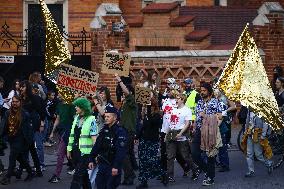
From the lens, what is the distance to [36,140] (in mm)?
16781

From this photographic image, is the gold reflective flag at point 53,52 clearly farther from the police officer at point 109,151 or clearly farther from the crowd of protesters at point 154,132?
the police officer at point 109,151

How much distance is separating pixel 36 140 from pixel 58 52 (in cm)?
171

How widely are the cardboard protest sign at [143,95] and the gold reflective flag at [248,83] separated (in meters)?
1.21

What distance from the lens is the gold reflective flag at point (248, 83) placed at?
15.4 m

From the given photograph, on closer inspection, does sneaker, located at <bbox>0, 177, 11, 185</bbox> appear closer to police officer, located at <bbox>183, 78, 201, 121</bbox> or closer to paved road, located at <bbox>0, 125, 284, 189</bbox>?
paved road, located at <bbox>0, 125, 284, 189</bbox>

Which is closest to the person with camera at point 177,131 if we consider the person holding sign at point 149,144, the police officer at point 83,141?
the person holding sign at point 149,144

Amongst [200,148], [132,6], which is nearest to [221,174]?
[200,148]

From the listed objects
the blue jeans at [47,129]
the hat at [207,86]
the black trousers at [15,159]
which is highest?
the hat at [207,86]

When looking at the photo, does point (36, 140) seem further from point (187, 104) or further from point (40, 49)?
point (40, 49)

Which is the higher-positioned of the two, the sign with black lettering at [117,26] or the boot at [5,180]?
the sign with black lettering at [117,26]

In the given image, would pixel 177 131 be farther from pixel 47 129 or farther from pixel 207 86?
pixel 47 129

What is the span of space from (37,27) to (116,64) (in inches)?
424

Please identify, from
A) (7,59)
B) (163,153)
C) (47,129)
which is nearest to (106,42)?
(7,59)

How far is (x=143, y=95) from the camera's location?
50.4 ft
